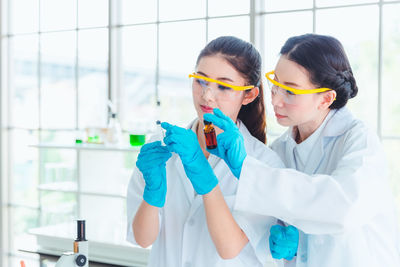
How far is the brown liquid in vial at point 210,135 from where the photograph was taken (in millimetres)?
1379

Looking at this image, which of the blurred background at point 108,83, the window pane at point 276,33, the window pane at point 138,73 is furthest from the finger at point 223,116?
the window pane at point 138,73

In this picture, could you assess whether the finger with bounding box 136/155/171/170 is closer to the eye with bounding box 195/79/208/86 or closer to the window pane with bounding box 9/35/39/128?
the eye with bounding box 195/79/208/86

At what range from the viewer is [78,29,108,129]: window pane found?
172 inches

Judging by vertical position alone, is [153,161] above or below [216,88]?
below

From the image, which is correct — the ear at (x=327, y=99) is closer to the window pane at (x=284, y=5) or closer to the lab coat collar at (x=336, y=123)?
the lab coat collar at (x=336, y=123)

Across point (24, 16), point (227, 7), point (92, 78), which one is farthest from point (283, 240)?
point (24, 16)

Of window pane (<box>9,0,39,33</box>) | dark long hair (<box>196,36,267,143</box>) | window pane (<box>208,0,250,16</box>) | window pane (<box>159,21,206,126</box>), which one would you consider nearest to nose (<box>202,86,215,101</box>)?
dark long hair (<box>196,36,267,143</box>)

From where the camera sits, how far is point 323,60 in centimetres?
134

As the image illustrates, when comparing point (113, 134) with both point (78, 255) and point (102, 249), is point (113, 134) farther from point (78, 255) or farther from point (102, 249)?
point (78, 255)

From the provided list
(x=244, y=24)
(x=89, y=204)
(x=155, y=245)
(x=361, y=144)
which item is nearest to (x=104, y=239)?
(x=89, y=204)

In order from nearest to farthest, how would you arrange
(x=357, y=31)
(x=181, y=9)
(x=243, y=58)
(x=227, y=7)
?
1. (x=243, y=58)
2. (x=357, y=31)
3. (x=227, y=7)
4. (x=181, y=9)

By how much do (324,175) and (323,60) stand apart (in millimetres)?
321

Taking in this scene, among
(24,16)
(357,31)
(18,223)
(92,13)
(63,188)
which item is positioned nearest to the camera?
(357,31)

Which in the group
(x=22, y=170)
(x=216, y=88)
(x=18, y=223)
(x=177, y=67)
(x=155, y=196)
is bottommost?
(x=18, y=223)
